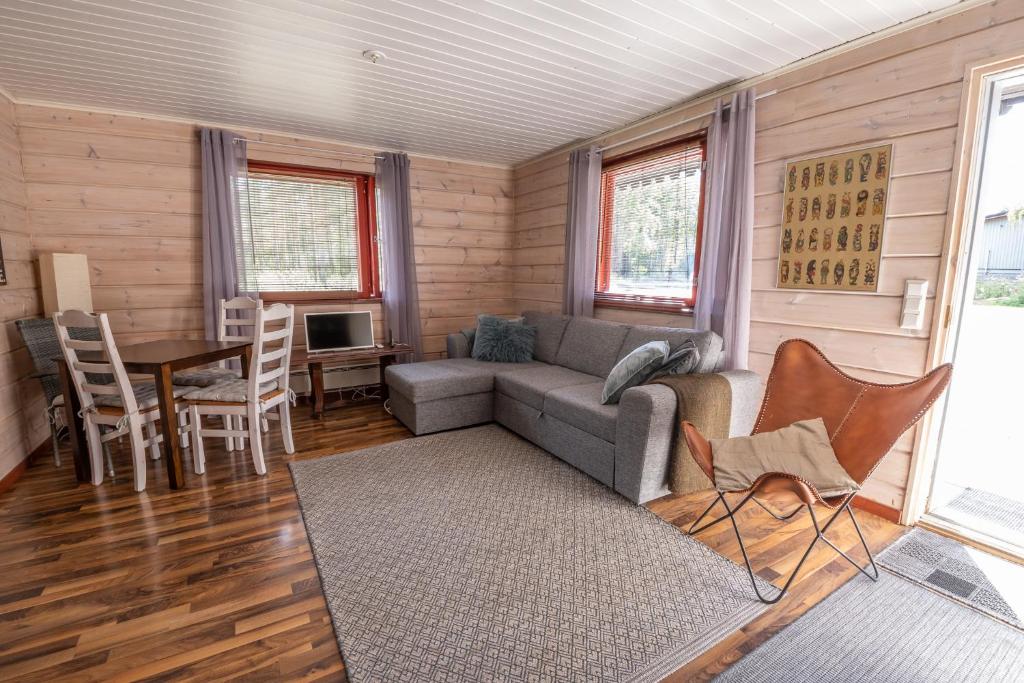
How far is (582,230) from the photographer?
13.0 ft

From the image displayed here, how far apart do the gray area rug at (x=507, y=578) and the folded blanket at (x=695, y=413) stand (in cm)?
28

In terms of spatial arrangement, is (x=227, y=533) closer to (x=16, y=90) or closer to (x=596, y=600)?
(x=596, y=600)

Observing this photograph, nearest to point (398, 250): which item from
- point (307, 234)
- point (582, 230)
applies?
point (307, 234)

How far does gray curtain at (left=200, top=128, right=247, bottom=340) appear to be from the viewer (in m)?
3.60

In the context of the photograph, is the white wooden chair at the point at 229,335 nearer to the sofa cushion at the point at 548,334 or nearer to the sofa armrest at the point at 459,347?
the sofa armrest at the point at 459,347

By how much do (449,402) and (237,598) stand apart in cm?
186

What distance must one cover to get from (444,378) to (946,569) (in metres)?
2.79

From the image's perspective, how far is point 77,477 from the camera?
2711 mm

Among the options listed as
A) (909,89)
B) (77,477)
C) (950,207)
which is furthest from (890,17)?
(77,477)

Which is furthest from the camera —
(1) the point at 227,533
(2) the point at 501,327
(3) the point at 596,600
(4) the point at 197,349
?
(2) the point at 501,327

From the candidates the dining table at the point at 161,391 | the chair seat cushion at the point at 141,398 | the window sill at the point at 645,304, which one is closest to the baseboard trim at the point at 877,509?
the window sill at the point at 645,304

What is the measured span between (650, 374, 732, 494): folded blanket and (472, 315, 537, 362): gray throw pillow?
160 cm

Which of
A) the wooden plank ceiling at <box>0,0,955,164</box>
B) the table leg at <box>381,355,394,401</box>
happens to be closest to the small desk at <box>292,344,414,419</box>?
the table leg at <box>381,355,394,401</box>

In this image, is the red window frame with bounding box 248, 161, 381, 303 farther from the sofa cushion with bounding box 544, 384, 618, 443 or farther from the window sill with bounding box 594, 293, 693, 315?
the sofa cushion with bounding box 544, 384, 618, 443
